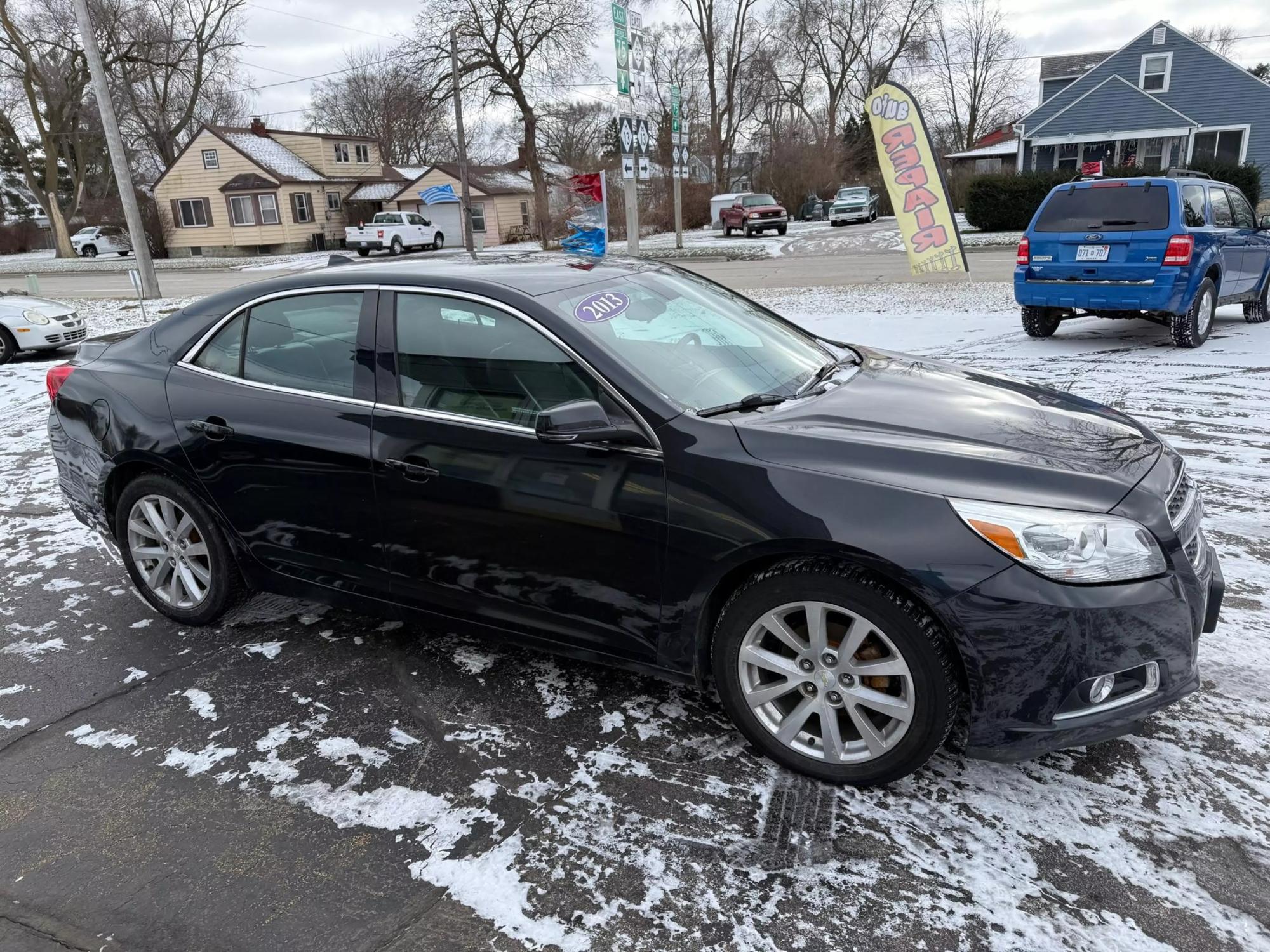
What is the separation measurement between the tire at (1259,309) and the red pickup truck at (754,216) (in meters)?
25.6

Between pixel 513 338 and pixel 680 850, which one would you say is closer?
pixel 680 850

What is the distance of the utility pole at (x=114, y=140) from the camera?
1680cm

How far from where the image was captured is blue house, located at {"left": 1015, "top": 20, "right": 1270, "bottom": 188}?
112 ft

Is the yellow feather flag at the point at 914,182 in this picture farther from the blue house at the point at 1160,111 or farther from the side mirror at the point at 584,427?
the blue house at the point at 1160,111

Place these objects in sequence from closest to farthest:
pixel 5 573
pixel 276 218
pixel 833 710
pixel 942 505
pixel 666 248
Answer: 1. pixel 942 505
2. pixel 833 710
3. pixel 5 573
4. pixel 666 248
5. pixel 276 218

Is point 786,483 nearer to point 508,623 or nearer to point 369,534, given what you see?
point 508,623

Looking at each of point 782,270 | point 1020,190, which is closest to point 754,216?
point 1020,190

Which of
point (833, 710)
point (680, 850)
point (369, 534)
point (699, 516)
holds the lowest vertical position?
point (680, 850)

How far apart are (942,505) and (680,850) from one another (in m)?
1.24

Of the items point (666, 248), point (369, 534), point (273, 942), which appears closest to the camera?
point (273, 942)

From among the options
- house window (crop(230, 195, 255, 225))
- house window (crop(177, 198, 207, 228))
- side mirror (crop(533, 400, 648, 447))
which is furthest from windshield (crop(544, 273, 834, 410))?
house window (crop(177, 198, 207, 228))

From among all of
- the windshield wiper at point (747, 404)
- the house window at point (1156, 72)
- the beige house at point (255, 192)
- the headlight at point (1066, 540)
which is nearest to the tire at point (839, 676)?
the headlight at point (1066, 540)

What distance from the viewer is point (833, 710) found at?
2.79 meters

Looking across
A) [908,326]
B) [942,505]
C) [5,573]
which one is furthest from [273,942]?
[908,326]
